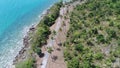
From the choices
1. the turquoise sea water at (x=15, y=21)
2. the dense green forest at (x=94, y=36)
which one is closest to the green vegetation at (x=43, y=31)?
the dense green forest at (x=94, y=36)

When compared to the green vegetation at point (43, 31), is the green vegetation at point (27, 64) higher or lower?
lower

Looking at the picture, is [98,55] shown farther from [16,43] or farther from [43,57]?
[16,43]

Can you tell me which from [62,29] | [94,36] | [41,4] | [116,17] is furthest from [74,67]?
[41,4]

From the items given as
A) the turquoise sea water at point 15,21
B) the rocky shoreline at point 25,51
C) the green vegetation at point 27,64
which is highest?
the turquoise sea water at point 15,21

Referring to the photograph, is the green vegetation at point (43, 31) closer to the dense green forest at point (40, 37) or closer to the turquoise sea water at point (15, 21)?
the dense green forest at point (40, 37)

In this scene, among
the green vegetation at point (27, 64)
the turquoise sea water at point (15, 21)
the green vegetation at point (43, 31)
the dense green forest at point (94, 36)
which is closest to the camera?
the dense green forest at point (94, 36)

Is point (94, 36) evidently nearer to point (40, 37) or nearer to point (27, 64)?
point (40, 37)

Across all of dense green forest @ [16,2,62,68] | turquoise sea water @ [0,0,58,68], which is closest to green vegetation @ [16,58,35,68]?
dense green forest @ [16,2,62,68]
